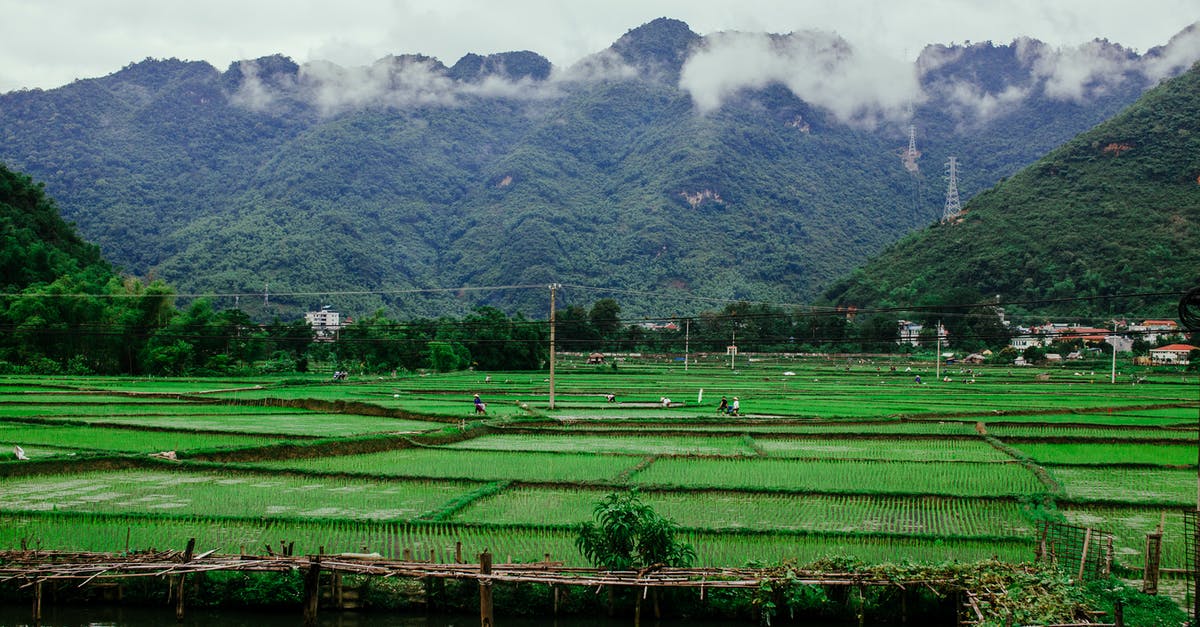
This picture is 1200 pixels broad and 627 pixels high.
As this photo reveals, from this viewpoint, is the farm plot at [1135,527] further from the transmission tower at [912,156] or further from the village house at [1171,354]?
the transmission tower at [912,156]

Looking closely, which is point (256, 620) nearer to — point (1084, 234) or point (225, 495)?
point (225, 495)

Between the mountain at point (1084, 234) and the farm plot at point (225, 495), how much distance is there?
45.9m

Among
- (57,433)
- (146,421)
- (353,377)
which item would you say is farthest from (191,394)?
(353,377)

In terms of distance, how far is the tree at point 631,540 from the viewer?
10.6 metres

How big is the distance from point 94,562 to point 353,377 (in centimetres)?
3972

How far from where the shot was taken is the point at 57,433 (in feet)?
73.1

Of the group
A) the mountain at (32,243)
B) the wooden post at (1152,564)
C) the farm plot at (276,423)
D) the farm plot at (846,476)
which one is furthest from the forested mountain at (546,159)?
the wooden post at (1152,564)

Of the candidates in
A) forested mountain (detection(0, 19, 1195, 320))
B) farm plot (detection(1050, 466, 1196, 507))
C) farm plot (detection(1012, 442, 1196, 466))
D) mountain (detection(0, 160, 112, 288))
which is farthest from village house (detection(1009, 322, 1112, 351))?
mountain (detection(0, 160, 112, 288))

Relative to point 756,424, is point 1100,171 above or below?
above

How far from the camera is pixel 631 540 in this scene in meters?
10.8

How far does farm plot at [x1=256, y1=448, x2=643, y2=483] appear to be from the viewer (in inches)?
695

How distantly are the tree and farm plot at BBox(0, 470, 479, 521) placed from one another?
377cm

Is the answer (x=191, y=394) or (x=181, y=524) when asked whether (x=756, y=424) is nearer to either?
(x=181, y=524)

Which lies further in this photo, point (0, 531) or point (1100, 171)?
point (1100, 171)
